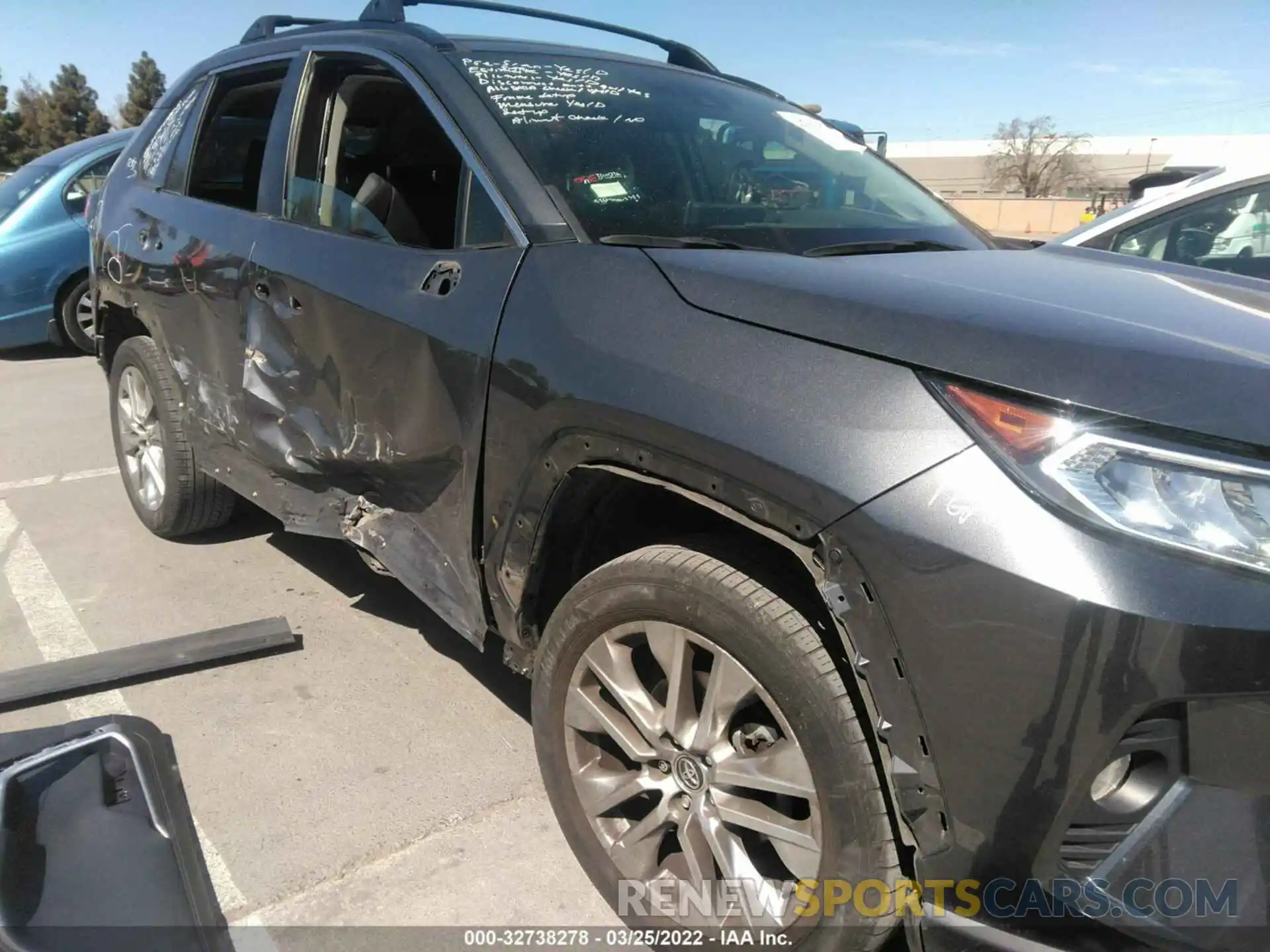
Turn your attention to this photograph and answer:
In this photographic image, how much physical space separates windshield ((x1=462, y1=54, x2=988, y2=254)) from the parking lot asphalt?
5.13 feet

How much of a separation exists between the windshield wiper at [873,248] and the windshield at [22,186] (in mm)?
8100

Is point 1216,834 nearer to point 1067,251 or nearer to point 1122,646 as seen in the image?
point 1122,646

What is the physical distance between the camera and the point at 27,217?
25.9 feet

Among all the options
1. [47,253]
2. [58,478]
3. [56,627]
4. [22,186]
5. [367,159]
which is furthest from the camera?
[22,186]

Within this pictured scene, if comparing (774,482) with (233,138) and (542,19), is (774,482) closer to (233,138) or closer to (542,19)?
(542,19)

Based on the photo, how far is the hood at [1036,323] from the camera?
140cm

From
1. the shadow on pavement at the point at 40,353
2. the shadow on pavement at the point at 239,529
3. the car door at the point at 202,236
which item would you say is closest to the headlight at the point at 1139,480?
the car door at the point at 202,236

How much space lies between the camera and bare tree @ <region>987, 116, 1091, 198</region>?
74.2 metres

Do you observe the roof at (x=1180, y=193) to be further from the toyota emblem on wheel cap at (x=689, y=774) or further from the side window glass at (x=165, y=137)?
the side window glass at (x=165, y=137)

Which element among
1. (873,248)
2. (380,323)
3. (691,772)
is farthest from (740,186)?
(691,772)

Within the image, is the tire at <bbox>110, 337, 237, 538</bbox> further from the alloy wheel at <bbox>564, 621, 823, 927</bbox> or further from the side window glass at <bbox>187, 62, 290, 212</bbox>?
the alloy wheel at <bbox>564, 621, 823, 927</bbox>

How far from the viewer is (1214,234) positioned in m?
4.37

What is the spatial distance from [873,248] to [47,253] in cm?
782

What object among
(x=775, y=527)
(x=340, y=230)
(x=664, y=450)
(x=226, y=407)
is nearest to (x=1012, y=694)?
(x=775, y=527)
